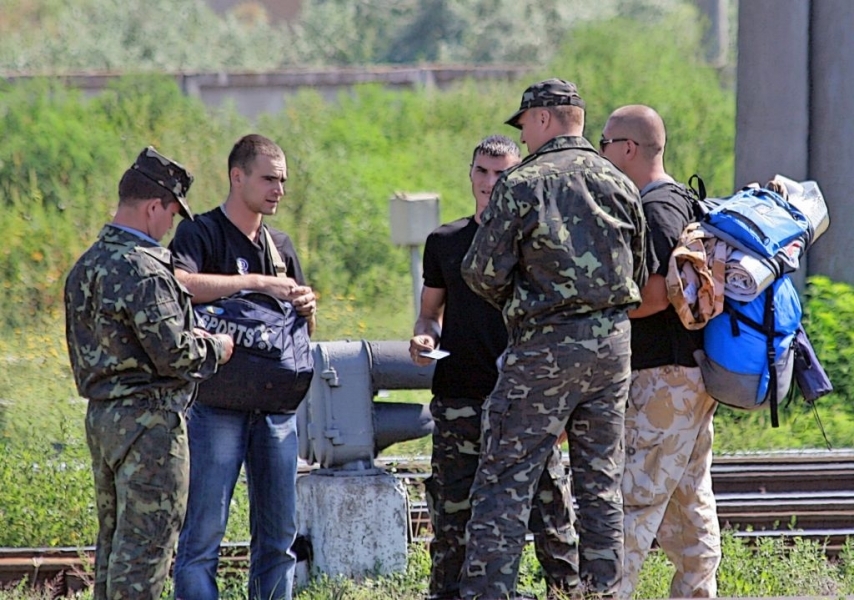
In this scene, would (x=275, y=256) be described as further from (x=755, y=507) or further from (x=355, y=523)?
(x=755, y=507)

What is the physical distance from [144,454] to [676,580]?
8.51 ft

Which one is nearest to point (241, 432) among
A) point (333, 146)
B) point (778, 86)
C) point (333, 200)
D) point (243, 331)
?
point (243, 331)

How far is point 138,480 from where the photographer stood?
5020 millimetres

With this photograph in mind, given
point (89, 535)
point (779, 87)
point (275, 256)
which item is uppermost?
point (779, 87)

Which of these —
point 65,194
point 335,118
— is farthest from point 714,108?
point 65,194

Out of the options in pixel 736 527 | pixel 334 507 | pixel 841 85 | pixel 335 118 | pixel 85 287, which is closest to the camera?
pixel 85 287

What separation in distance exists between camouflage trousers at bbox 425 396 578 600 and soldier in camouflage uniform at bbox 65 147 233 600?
124cm

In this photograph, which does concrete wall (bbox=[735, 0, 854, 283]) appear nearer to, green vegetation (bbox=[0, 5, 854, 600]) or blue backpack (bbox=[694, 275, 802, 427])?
green vegetation (bbox=[0, 5, 854, 600])

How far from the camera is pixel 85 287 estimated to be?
5004mm

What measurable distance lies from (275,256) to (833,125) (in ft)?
22.0

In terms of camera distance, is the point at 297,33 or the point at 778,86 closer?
the point at 778,86

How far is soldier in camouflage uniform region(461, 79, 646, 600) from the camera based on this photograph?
5.19 meters

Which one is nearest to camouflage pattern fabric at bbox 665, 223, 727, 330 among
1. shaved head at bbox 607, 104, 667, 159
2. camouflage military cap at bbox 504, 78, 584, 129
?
shaved head at bbox 607, 104, 667, 159

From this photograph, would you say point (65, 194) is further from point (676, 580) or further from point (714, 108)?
point (676, 580)
